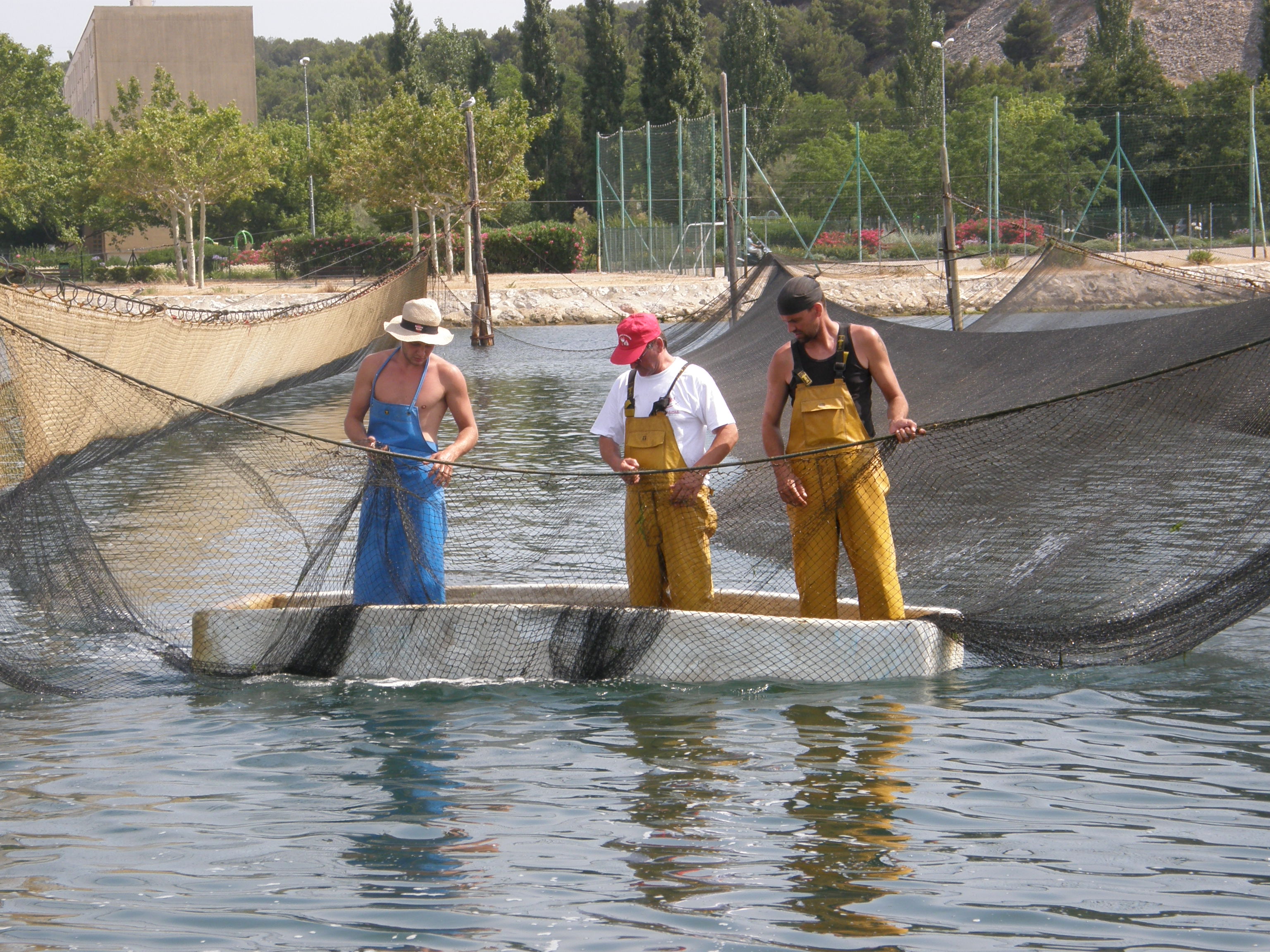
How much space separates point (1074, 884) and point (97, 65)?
6292 cm

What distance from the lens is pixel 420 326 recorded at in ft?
18.1

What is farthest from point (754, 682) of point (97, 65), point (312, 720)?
point (97, 65)

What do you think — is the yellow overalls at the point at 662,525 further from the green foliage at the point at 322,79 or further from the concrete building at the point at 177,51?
the concrete building at the point at 177,51

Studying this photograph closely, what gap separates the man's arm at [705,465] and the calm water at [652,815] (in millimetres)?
723

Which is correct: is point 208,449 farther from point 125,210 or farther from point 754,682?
point 125,210

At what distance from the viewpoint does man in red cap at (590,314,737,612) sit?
5301mm

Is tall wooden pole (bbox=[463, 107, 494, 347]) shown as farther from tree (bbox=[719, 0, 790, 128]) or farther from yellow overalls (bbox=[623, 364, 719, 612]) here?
tree (bbox=[719, 0, 790, 128])

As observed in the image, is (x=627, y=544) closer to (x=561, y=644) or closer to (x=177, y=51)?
(x=561, y=644)

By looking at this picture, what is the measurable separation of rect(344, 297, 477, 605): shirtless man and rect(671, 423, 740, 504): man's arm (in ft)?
2.69

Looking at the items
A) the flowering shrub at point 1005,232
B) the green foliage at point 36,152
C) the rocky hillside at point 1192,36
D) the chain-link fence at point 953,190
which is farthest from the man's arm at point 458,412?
the rocky hillside at point 1192,36

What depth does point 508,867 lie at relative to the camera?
3863 millimetres

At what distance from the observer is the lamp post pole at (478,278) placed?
76.7 ft

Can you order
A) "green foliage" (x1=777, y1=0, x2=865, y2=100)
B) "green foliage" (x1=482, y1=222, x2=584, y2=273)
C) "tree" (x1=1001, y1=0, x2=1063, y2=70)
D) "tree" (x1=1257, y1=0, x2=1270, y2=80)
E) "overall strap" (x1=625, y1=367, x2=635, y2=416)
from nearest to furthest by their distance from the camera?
"overall strap" (x1=625, y1=367, x2=635, y2=416)
"green foliage" (x1=482, y1=222, x2=584, y2=273)
"tree" (x1=1257, y1=0, x2=1270, y2=80)
"green foliage" (x1=777, y1=0, x2=865, y2=100)
"tree" (x1=1001, y1=0, x2=1063, y2=70)

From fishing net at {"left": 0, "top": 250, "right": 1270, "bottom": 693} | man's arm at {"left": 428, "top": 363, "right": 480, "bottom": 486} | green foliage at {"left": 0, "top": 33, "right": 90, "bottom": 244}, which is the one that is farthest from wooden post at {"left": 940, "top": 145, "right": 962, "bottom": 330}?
green foliage at {"left": 0, "top": 33, "right": 90, "bottom": 244}
